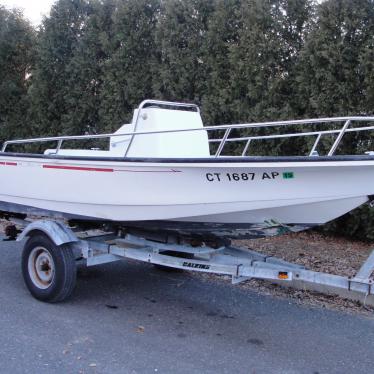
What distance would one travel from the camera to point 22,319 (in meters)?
4.70

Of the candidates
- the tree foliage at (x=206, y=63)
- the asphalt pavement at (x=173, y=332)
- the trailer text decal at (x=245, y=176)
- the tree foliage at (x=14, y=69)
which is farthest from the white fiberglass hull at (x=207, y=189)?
the tree foliage at (x=14, y=69)

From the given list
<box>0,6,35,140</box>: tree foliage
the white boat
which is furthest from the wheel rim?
<box>0,6,35,140</box>: tree foliage

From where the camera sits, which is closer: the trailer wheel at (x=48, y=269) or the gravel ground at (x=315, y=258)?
the trailer wheel at (x=48, y=269)

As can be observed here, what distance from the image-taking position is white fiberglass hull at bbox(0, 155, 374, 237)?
408cm

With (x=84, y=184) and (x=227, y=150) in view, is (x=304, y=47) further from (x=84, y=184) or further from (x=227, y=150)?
(x=84, y=184)

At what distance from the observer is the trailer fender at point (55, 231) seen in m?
5.06

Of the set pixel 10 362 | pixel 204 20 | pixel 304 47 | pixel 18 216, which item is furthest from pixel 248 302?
pixel 204 20

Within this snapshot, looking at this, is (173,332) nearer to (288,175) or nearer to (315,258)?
(288,175)

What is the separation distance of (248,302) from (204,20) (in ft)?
16.4

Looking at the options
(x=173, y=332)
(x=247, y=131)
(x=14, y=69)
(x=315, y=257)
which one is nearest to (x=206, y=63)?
(x=247, y=131)

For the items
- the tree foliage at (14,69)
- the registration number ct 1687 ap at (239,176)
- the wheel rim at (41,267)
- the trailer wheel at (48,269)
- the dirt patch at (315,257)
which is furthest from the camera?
the tree foliage at (14,69)

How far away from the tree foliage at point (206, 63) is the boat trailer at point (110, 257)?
2.78 m

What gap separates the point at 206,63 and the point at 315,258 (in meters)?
3.61

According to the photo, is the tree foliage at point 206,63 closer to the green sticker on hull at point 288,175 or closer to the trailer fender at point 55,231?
the green sticker on hull at point 288,175
